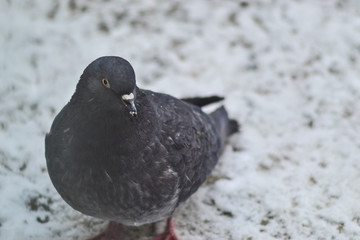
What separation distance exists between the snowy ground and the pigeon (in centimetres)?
70

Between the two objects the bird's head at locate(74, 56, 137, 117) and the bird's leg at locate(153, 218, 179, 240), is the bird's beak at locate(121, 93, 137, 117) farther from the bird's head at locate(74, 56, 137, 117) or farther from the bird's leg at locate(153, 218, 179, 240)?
the bird's leg at locate(153, 218, 179, 240)

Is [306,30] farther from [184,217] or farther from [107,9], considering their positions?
[184,217]

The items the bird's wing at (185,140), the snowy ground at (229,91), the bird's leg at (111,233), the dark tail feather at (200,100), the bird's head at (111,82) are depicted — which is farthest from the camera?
the dark tail feather at (200,100)

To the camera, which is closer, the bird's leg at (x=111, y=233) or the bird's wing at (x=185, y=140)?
the bird's wing at (x=185, y=140)

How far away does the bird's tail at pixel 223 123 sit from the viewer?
4179 millimetres

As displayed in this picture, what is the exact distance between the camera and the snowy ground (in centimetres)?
381

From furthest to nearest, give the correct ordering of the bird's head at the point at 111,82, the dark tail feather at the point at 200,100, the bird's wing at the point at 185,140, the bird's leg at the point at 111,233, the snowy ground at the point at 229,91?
the dark tail feather at the point at 200,100 → the snowy ground at the point at 229,91 → the bird's leg at the point at 111,233 → the bird's wing at the point at 185,140 → the bird's head at the point at 111,82

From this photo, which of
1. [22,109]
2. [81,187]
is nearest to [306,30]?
[22,109]

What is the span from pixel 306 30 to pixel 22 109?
3.17m

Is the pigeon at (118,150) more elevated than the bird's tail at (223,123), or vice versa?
the pigeon at (118,150)

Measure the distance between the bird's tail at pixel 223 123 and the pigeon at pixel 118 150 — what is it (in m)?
0.79

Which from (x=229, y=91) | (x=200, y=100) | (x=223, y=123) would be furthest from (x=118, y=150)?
(x=229, y=91)

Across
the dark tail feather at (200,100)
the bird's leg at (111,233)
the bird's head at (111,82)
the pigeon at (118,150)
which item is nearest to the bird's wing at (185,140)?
the pigeon at (118,150)

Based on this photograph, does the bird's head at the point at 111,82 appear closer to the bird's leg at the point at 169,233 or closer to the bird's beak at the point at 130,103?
the bird's beak at the point at 130,103
